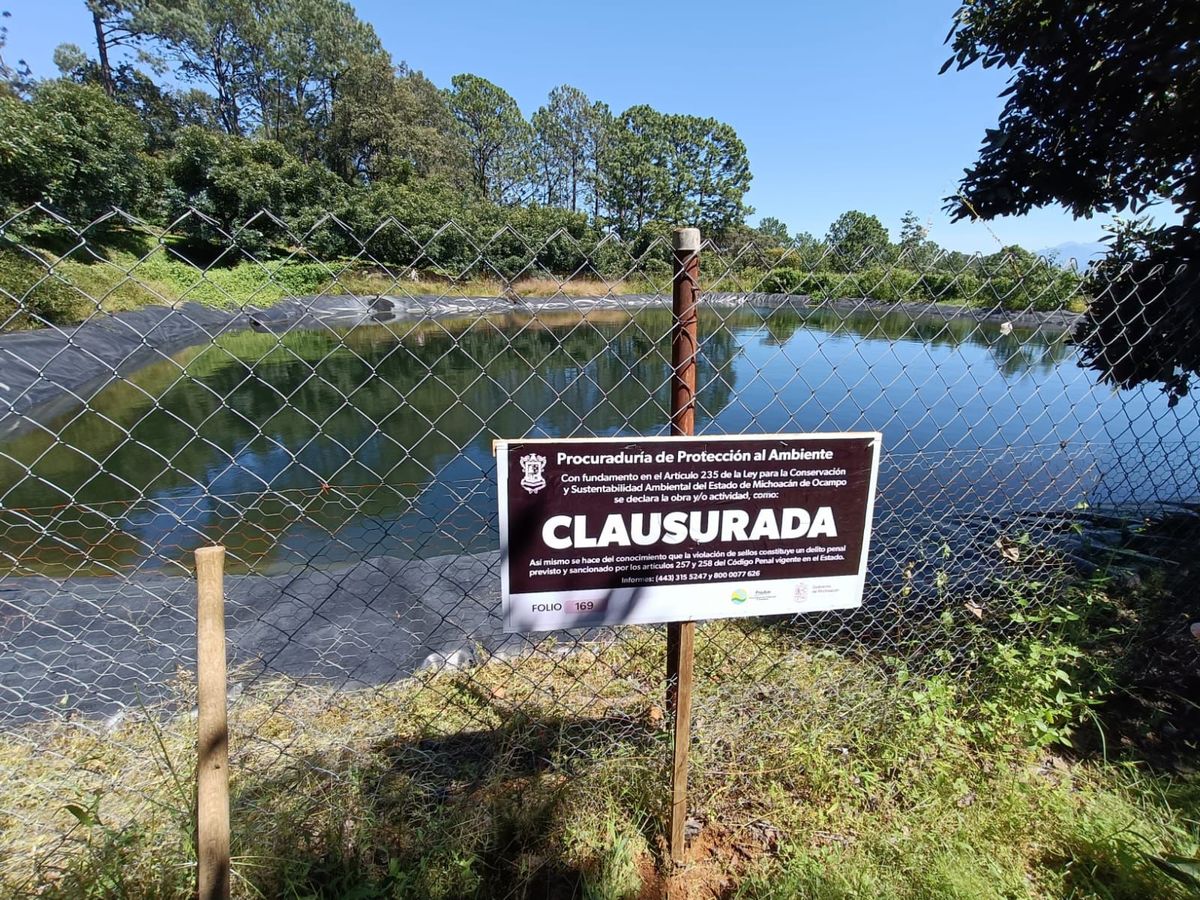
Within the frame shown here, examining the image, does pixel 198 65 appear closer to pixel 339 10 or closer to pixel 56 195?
pixel 339 10

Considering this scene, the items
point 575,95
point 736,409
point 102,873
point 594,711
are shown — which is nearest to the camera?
point 102,873

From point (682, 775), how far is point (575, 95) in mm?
50539

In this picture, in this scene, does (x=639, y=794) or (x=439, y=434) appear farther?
(x=439, y=434)

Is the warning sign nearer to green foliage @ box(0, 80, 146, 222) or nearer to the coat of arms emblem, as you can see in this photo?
the coat of arms emblem

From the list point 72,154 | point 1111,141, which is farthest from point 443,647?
point 72,154

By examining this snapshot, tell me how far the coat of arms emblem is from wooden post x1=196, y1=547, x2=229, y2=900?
56cm

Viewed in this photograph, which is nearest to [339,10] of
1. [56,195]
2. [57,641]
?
[56,195]

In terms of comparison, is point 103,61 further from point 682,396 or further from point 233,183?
point 682,396

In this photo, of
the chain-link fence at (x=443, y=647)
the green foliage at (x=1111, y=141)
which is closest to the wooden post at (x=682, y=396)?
the chain-link fence at (x=443, y=647)

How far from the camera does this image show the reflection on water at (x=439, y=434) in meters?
2.68

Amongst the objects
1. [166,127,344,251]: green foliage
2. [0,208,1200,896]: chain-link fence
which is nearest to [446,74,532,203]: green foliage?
[166,127,344,251]: green foliage

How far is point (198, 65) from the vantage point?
35.0 m

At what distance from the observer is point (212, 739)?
3.43ft

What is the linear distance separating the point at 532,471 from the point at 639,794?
1023 millimetres
